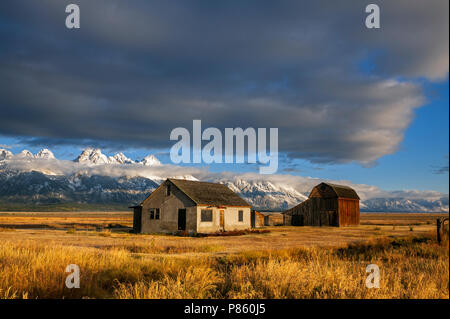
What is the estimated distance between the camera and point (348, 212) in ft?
200

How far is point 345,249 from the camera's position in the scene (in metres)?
19.5

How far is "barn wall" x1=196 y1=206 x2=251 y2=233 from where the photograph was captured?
121 feet

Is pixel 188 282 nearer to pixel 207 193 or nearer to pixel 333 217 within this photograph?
pixel 207 193

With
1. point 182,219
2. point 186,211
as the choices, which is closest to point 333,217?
point 182,219

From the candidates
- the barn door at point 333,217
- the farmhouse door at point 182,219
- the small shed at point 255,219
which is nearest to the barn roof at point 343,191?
the barn door at point 333,217

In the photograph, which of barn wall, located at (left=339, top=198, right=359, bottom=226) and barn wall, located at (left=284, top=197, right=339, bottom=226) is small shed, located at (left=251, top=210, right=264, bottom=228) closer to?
barn wall, located at (left=284, top=197, right=339, bottom=226)

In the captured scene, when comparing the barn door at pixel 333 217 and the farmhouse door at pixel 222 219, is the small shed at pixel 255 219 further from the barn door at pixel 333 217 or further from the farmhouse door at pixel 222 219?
the barn door at pixel 333 217

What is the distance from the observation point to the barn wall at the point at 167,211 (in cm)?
3694

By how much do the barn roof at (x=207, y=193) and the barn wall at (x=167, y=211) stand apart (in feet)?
2.38

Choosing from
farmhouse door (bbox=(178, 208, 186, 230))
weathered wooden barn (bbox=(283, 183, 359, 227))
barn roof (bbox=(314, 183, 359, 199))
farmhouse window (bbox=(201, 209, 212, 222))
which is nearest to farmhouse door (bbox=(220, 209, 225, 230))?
farmhouse window (bbox=(201, 209, 212, 222))
